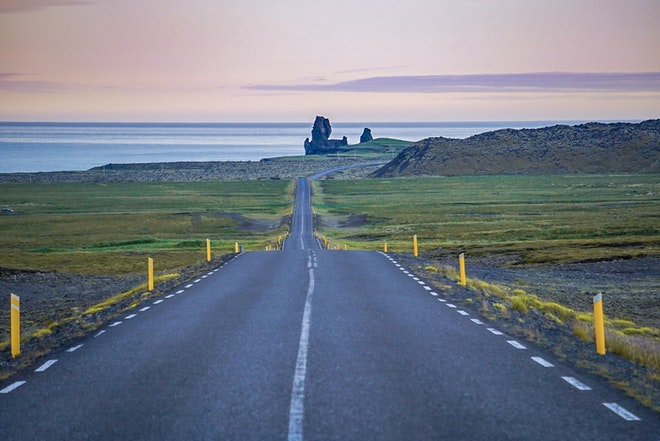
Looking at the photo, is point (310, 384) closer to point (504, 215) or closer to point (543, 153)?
point (504, 215)

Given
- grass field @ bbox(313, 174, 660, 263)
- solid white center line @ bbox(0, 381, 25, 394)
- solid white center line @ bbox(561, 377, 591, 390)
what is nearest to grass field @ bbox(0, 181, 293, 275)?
grass field @ bbox(313, 174, 660, 263)

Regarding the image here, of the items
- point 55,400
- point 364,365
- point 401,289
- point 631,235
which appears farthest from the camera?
point 631,235

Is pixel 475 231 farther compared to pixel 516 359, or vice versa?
pixel 475 231

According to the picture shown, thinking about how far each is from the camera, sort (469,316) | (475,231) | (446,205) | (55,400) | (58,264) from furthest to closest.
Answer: (446,205), (475,231), (58,264), (469,316), (55,400)

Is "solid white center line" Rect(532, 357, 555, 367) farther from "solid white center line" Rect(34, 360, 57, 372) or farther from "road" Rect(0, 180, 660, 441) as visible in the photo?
"solid white center line" Rect(34, 360, 57, 372)

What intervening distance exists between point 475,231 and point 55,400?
199ft

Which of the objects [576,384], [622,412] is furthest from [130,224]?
[622,412]

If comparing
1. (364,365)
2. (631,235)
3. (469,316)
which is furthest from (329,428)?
(631,235)

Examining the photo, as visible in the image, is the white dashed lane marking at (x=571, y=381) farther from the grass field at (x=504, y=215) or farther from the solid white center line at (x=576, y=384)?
the grass field at (x=504, y=215)

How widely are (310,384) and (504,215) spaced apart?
7732 centimetres

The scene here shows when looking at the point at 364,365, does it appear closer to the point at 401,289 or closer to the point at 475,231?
the point at 401,289

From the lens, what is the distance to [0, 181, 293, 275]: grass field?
166ft

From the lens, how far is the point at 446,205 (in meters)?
103

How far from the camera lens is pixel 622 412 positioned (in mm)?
8977
